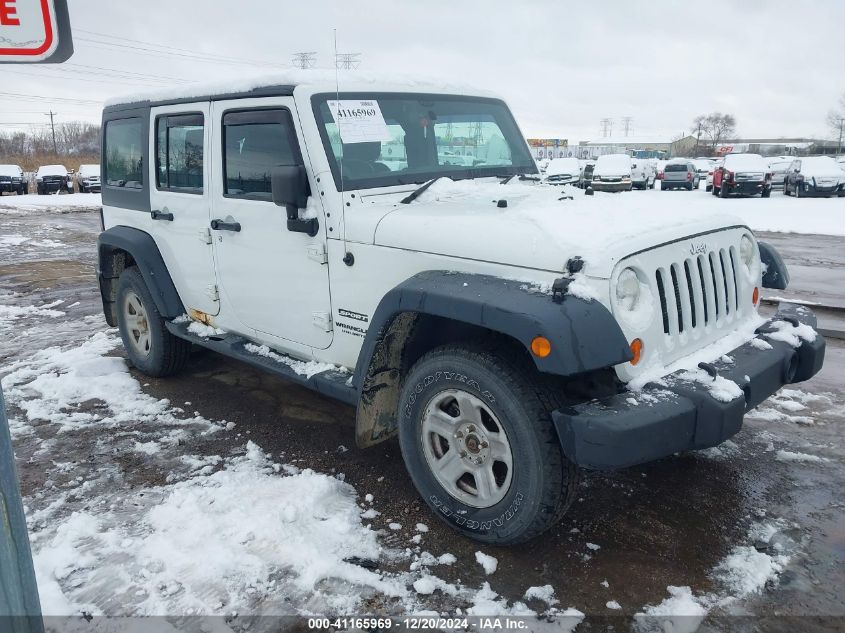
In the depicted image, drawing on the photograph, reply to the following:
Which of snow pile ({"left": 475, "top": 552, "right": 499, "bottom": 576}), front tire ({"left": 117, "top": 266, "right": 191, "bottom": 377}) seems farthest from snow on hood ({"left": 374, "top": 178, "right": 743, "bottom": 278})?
front tire ({"left": 117, "top": 266, "right": 191, "bottom": 377})

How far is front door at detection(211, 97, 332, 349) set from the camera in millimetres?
3531

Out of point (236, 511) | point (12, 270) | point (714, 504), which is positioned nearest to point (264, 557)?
point (236, 511)

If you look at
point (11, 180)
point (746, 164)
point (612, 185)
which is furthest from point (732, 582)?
point (11, 180)

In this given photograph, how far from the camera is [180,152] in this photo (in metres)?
4.48

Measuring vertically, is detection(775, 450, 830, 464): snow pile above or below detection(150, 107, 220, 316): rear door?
below

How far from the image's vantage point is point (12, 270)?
10578mm

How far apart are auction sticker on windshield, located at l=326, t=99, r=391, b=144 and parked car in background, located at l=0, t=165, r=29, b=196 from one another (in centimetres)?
3268

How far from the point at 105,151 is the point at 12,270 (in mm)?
6456

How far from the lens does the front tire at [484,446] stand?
2584 millimetres

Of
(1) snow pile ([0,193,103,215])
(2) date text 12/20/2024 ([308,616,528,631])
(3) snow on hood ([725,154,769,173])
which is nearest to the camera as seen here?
(2) date text 12/20/2024 ([308,616,528,631])

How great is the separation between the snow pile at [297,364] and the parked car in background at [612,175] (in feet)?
74.1

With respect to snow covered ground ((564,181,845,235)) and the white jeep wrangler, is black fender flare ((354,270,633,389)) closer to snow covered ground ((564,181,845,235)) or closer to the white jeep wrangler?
the white jeep wrangler

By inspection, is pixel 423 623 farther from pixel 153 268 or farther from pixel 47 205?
pixel 47 205

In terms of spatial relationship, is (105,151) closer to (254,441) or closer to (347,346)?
(254,441)
